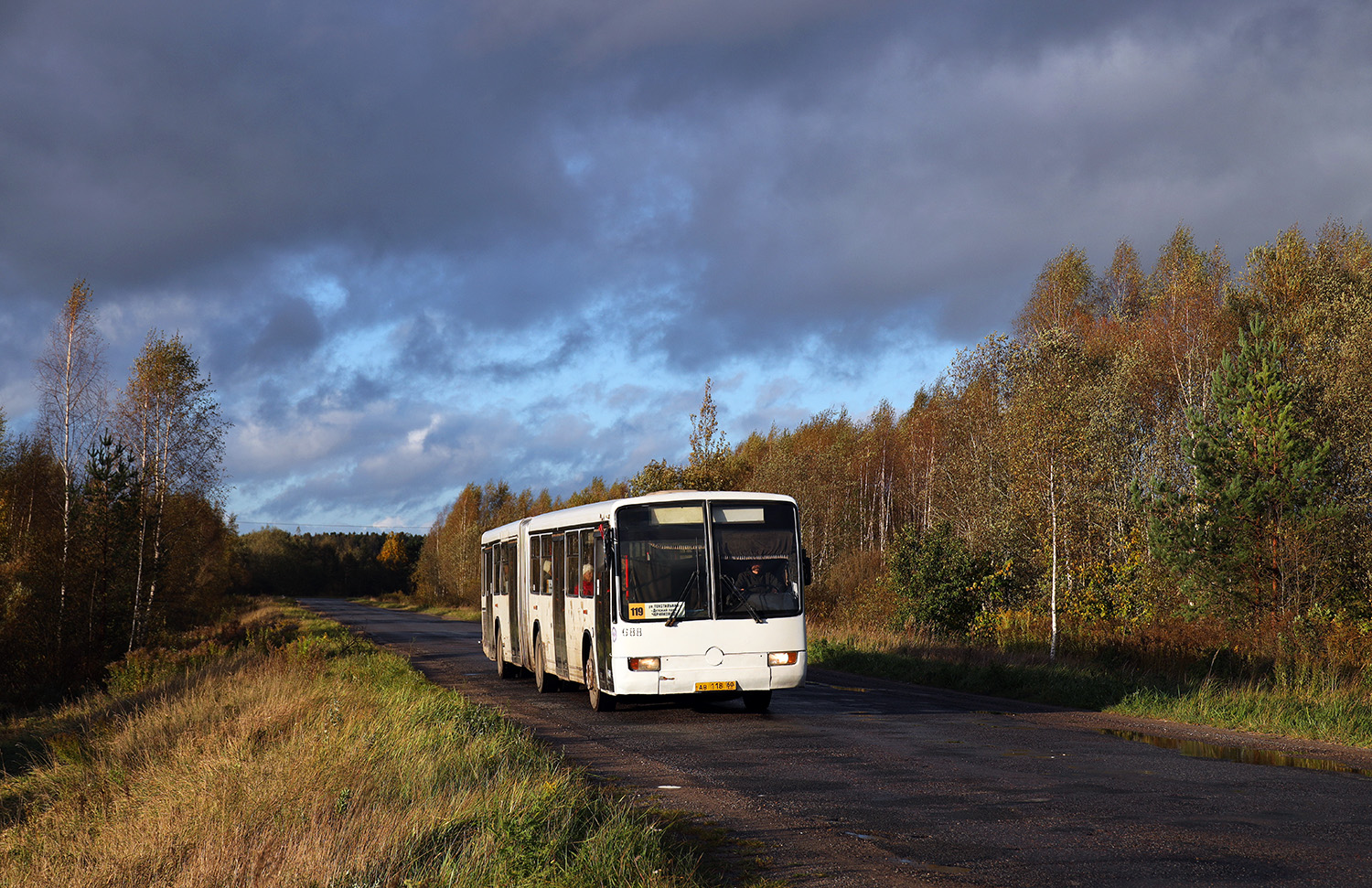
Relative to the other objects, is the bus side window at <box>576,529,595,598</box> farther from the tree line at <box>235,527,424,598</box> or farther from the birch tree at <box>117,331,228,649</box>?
the tree line at <box>235,527,424,598</box>

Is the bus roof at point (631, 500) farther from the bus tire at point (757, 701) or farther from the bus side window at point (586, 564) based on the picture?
the bus tire at point (757, 701)

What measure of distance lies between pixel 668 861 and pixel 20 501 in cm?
6082

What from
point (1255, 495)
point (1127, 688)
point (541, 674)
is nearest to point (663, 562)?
point (541, 674)

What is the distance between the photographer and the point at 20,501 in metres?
55.8

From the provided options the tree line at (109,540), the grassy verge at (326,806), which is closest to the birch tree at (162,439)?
the tree line at (109,540)

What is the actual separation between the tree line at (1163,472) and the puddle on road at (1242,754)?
9618 millimetres

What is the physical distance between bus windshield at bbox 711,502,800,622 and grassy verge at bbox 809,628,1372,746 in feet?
18.2


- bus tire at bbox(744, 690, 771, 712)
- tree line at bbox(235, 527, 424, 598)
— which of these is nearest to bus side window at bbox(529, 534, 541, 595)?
bus tire at bbox(744, 690, 771, 712)

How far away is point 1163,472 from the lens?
31.8 meters

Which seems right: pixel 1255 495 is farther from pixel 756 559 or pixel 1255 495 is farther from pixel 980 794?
pixel 980 794

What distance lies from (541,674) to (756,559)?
627cm

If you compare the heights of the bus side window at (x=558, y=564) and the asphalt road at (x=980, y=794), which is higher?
the bus side window at (x=558, y=564)

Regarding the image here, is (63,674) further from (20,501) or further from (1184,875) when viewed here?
(1184,875)

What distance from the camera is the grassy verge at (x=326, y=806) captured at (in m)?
6.18
